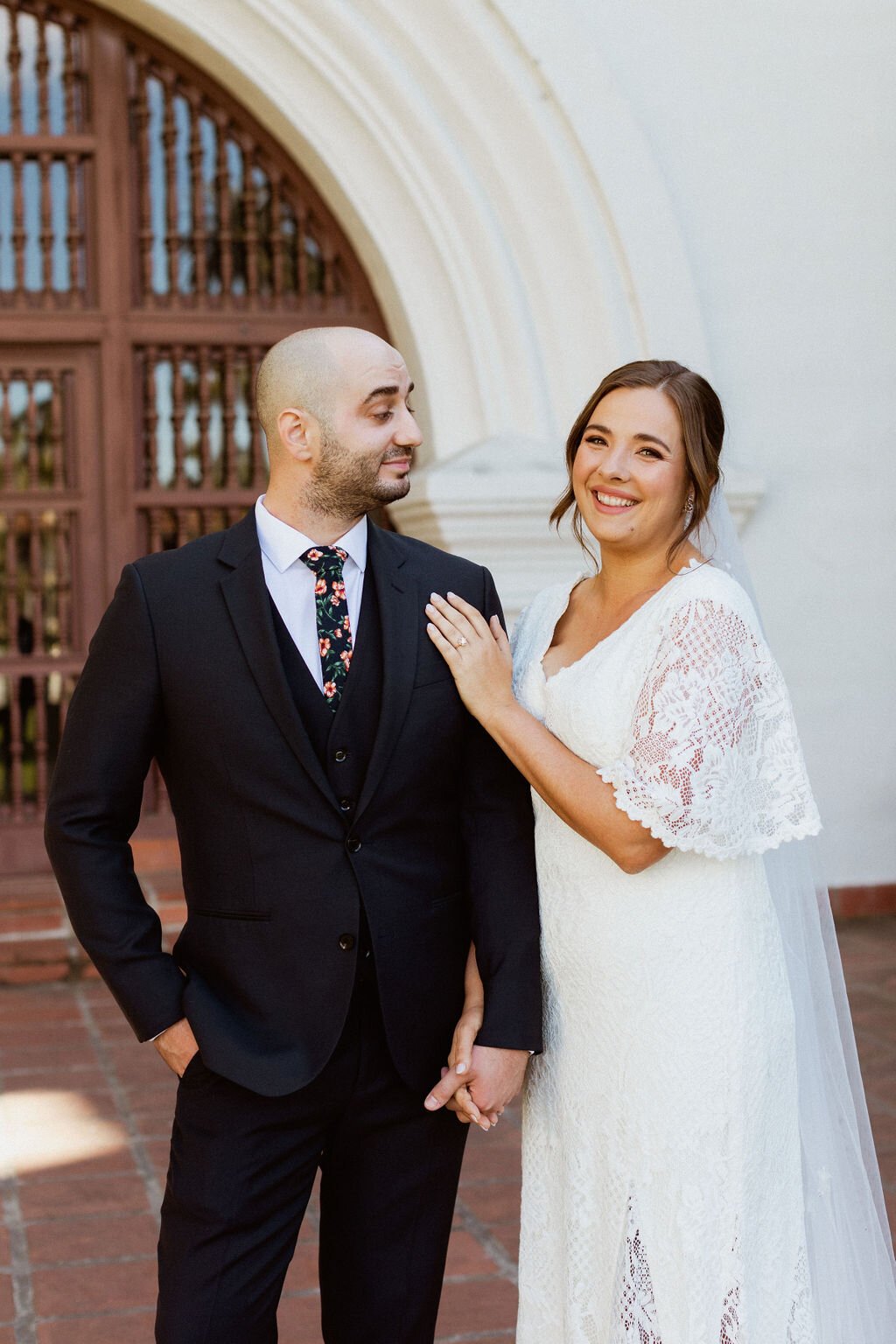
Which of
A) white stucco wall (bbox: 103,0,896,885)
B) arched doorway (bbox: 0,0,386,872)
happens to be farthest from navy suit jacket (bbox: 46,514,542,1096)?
arched doorway (bbox: 0,0,386,872)

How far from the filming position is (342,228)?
19.5ft

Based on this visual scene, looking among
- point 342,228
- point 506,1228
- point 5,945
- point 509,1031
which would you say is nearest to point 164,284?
point 342,228

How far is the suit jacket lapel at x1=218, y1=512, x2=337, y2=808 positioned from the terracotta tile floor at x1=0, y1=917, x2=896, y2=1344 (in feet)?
2.61

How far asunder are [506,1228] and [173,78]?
14.9 ft

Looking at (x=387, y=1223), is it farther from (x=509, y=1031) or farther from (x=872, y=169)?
(x=872, y=169)

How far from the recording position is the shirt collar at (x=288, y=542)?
6.81 feet

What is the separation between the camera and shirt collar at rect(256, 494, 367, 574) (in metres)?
2.07

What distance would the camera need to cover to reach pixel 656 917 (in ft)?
6.90

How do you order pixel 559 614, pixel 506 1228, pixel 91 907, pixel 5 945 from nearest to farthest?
pixel 91 907 → pixel 559 614 → pixel 506 1228 → pixel 5 945

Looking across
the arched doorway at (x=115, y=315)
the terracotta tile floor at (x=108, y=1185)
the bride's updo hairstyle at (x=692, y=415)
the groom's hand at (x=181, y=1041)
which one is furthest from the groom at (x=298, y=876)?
the arched doorway at (x=115, y=315)

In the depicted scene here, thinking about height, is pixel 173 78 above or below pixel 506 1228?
above

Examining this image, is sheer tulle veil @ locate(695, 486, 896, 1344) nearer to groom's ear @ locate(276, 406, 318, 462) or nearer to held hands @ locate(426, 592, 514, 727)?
held hands @ locate(426, 592, 514, 727)

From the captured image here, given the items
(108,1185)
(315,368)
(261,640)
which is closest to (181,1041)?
(261,640)

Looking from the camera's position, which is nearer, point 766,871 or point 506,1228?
point 766,871
